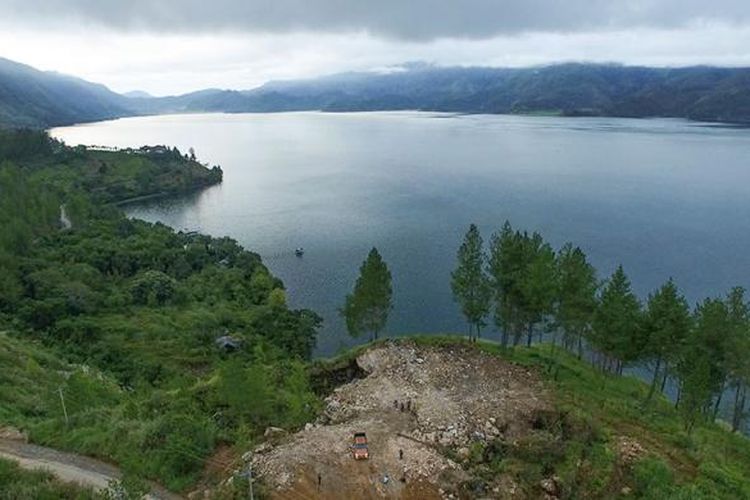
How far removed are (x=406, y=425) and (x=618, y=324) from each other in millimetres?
21247

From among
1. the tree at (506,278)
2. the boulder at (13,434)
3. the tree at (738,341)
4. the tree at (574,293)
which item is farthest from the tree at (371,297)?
the boulder at (13,434)

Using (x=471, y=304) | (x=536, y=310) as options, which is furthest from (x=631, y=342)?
(x=471, y=304)

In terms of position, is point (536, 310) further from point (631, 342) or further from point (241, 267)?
point (241, 267)

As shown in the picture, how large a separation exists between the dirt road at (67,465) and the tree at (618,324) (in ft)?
118

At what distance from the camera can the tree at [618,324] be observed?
4772 centimetres

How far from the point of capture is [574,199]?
521 feet

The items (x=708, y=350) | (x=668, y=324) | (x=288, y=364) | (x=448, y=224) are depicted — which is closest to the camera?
(x=708, y=350)

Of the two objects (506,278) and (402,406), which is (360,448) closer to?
(402,406)

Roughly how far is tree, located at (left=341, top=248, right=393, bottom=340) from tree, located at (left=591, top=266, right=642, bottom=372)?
1958 centimetres

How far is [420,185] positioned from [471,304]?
13781 centimetres

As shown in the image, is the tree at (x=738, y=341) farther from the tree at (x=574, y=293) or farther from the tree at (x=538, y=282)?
the tree at (x=538, y=282)

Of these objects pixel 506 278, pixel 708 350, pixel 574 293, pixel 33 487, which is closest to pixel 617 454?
pixel 708 350

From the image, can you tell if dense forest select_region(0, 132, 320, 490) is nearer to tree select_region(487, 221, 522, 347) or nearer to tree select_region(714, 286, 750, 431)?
tree select_region(487, 221, 522, 347)

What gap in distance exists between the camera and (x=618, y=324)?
47625 millimetres
